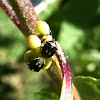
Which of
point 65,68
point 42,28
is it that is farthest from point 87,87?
point 42,28

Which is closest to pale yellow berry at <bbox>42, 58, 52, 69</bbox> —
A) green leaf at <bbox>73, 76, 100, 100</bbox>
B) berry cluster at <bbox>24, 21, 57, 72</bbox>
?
berry cluster at <bbox>24, 21, 57, 72</bbox>

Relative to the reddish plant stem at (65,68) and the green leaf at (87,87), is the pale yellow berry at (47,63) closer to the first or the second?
the reddish plant stem at (65,68)

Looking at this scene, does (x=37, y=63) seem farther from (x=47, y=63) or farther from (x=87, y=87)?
(x=87, y=87)

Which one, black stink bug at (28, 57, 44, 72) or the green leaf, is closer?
black stink bug at (28, 57, 44, 72)

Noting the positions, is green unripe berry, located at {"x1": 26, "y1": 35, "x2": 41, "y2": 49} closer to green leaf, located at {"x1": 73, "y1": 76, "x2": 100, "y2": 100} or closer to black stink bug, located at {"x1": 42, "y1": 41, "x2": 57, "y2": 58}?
black stink bug, located at {"x1": 42, "y1": 41, "x2": 57, "y2": 58}

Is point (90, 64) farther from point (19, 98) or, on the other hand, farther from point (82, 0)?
point (19, 98)

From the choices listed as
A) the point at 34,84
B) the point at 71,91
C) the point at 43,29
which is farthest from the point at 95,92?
the point at 34,84
